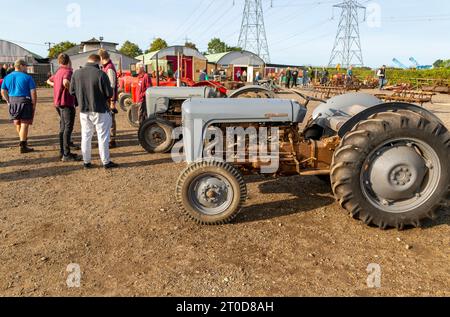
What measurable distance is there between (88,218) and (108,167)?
1873 millimetres

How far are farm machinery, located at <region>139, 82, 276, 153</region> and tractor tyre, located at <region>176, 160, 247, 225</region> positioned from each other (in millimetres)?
3075

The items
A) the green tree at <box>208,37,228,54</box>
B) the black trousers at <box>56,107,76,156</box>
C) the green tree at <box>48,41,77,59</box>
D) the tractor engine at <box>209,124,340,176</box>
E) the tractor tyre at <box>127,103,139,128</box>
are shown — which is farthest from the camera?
the green tree at <box>208,37,228,54</box>

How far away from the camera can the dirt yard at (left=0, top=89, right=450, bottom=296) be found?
266 cm

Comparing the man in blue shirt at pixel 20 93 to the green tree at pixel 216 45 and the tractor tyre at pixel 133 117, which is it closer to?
the tractor tyre at pixel 133 117

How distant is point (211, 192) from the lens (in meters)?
3.60

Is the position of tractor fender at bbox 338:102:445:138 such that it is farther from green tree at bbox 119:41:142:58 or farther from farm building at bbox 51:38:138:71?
green tree at bbox 119:41:142:58

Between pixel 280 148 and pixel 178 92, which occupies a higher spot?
pixel 178 92

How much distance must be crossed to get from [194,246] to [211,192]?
612mm

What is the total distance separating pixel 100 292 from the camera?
8.39 feet

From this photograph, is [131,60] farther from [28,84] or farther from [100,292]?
[100,292]

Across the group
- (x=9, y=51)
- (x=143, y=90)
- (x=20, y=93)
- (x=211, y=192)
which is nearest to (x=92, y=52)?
(x=9, y=51)

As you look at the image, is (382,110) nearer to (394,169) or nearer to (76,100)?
(394,169)

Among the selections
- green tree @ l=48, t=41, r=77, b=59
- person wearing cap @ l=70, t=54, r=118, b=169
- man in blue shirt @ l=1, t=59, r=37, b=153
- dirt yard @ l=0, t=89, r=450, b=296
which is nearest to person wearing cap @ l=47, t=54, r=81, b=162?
person wearing cap @ l=70, t=54, r=118, b=169
